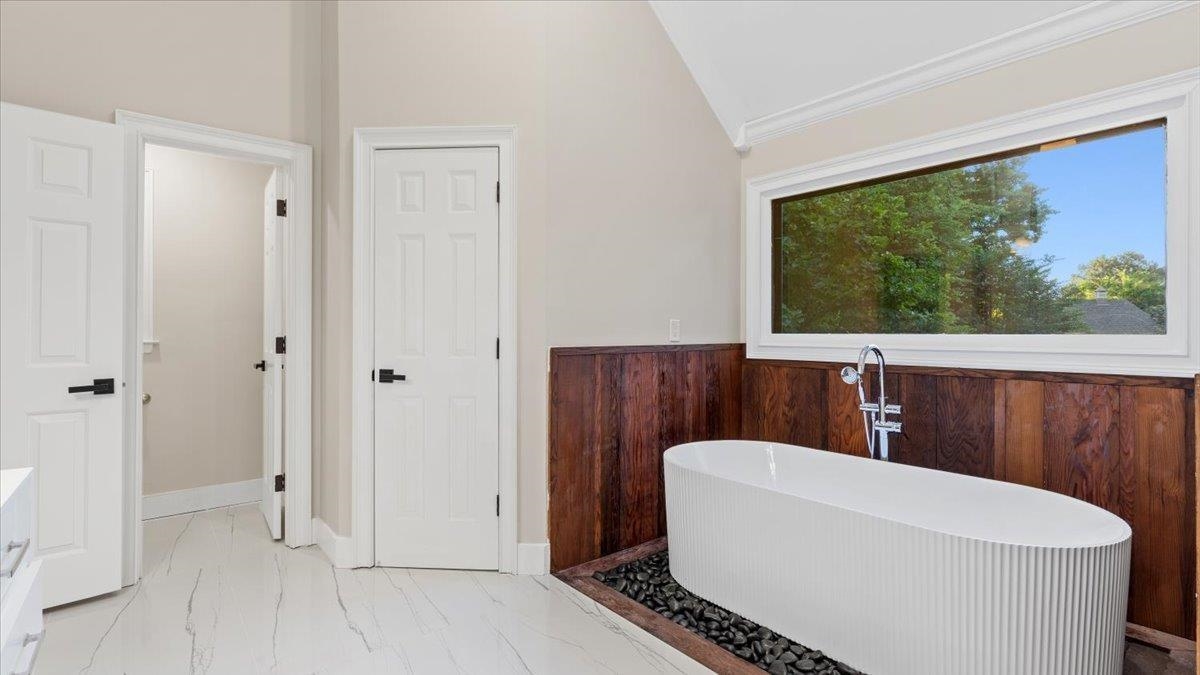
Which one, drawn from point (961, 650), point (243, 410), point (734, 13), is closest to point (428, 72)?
point (734, 13)

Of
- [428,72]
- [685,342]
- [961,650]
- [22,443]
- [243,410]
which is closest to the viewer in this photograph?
[961,650]

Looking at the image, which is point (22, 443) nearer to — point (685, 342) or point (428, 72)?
point (428, 72)

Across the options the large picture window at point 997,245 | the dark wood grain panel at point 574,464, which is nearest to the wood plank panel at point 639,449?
the dark wood grain panel at point 574,464

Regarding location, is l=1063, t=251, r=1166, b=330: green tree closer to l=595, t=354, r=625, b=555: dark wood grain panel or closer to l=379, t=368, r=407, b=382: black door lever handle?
l=595, t=354, r=625, b=555: dark wood grain panel

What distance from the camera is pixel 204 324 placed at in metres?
3.76

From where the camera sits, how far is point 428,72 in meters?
2.75

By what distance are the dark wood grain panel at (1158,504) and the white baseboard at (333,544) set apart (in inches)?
124

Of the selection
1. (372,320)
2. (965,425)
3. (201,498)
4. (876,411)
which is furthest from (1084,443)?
(201,498)

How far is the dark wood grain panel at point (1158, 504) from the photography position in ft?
6.81

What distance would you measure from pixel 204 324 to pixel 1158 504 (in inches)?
188

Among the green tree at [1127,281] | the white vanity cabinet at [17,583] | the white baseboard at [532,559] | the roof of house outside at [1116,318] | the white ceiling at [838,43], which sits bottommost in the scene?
the white baseboard at [532,559]

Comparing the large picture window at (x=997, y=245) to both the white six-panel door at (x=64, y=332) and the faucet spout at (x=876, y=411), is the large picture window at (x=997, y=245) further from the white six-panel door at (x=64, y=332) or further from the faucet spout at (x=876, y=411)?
the white six-panel door at (x=64, y=332)

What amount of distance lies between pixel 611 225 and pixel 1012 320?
1.80m

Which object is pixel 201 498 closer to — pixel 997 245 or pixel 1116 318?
pixel 997 245
